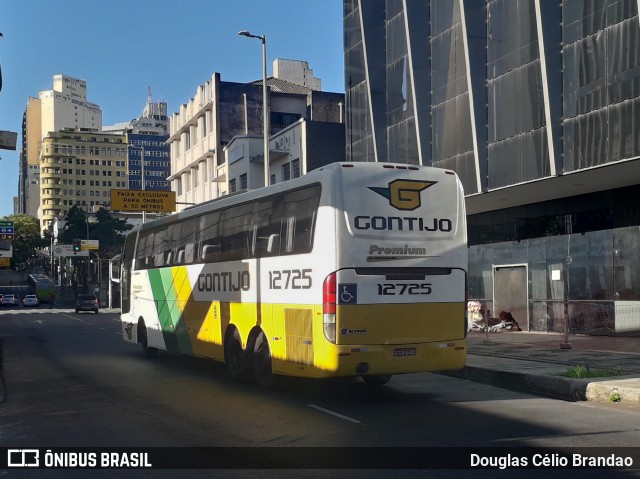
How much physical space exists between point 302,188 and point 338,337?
2.67 metres

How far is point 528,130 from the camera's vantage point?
73.0 feet

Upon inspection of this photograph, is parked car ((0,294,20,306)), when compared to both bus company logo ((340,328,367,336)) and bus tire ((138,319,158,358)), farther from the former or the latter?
bus company logo ((340,328,367,336))

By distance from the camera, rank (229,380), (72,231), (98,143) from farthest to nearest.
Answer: (98,143), (72,231), (229,380)

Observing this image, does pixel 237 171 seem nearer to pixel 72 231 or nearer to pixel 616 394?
pixel 616 394

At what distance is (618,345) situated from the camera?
19.5m

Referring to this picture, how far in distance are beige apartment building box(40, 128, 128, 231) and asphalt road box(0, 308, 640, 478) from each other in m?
176

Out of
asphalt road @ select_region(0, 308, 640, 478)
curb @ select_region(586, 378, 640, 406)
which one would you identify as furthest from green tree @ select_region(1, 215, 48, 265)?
curb @ select_region(586, 378, 640, 406)

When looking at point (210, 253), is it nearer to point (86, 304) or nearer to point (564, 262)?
point (564, 262)

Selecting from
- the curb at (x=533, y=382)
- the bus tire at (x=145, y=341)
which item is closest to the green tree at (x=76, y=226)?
the bus tire at (x=145, y=341)

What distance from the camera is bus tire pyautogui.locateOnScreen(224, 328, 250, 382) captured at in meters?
14.2

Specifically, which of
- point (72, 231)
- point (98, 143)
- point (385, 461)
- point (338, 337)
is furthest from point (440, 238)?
point (98, 143)

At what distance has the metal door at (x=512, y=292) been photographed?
1074 inches

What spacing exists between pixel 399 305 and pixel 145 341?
10899mm

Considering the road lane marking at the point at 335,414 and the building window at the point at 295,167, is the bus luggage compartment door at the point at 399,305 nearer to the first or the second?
the road lane marking at the point at 335,414
